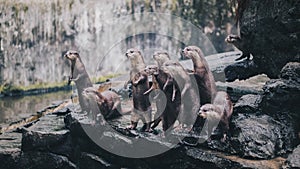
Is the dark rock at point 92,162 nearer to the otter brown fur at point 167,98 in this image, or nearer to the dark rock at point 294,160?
A: the otter brown fur at point 167,98

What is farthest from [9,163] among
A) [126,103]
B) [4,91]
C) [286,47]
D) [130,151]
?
[4,91]

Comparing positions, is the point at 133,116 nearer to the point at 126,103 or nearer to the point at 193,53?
the point at 193,53

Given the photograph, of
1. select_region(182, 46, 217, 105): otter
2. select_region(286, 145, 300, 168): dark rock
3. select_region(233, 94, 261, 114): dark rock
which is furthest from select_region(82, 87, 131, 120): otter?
select_region(286, 145, 300, 168): dark rock

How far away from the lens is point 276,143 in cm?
→ 358

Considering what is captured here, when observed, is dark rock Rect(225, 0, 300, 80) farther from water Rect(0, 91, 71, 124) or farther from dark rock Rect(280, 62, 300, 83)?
water Rect(0, 91, 71, 124)

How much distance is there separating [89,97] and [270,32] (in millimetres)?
2283

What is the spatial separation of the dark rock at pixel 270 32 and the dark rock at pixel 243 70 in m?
0.03

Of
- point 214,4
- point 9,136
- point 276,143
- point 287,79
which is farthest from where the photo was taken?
point 214,4

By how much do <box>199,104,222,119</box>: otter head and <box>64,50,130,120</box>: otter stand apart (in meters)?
1.52

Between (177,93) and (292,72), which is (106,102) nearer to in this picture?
(177,93)

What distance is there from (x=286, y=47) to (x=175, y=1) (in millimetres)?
14038

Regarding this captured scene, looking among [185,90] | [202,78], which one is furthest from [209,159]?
[202,78]

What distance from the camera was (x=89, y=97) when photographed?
4.54 metres

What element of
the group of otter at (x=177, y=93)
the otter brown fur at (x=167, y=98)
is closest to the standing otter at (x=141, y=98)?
the group of otter at (x=177, y=93)
